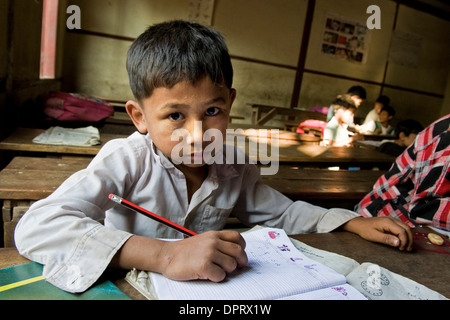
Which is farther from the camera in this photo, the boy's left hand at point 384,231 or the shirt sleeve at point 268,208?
the shirt sleeve at point 268,208

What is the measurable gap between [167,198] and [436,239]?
87 centimetres

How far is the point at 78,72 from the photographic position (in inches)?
259

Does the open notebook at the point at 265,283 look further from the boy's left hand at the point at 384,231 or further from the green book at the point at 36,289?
the boy's left hand at the point at 384,231

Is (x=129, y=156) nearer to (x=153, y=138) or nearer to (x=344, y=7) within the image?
(x=153, y=138)

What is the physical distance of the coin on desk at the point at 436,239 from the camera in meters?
1.09

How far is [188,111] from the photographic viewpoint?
902 millimetres

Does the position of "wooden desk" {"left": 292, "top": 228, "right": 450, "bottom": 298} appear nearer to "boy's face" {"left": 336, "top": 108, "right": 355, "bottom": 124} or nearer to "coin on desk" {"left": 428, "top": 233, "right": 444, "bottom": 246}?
"coin on desk" {"left": 428, "top": 233, "right": 444, "bottom": 246}

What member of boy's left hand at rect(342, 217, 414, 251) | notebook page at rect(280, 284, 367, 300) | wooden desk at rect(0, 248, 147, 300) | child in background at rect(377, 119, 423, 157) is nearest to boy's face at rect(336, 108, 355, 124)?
child in background at rect(377, 119, 423, 157)

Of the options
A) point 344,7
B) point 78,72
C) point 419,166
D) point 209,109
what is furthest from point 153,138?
point 344,7

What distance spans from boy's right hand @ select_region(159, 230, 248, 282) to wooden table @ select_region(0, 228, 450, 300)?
0.33 m

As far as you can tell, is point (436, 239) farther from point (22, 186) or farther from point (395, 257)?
point (22, 186)

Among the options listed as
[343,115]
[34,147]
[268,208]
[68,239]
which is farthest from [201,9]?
[68,239]

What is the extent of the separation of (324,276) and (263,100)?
758 centimetres

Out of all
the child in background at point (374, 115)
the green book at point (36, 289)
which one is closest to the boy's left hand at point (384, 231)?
the green book at point (36, 289)
